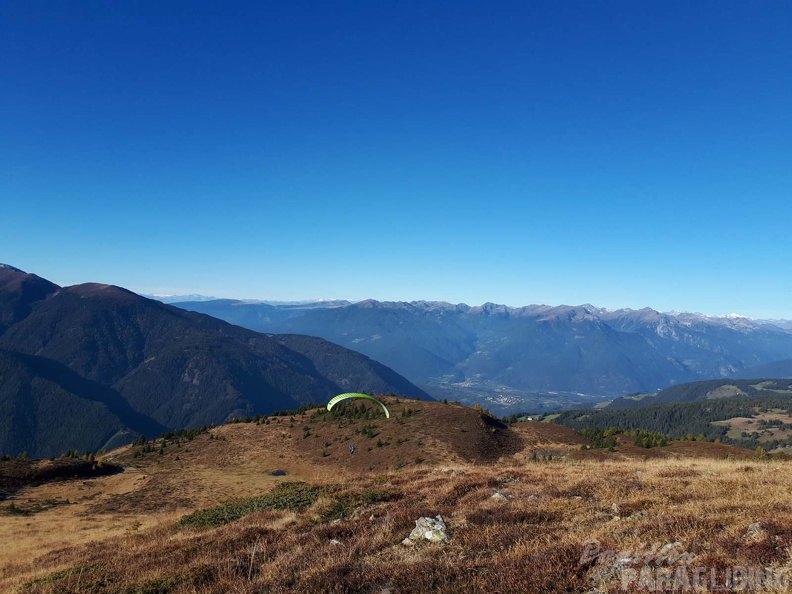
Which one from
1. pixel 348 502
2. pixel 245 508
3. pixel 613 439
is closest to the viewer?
pixel 348 502

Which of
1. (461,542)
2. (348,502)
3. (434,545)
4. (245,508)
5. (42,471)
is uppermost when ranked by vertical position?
(461,542)

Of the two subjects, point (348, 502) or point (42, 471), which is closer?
point (348, 502)

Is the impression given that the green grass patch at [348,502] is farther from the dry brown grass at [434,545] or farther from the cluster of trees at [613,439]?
the cluster of trees at [613,439]

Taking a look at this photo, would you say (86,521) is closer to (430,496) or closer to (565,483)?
(430,496)

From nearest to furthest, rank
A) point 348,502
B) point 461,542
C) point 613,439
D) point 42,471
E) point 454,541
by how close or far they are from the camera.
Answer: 1. point 461,542
2. point 454,541
3. point 348,502
4. point 42,471
5. point 613,439

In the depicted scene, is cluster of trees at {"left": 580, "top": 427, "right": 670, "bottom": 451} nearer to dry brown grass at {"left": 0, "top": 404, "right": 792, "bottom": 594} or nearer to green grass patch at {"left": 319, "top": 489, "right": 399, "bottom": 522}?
dry brown grass at {"left": 0, "top": 404, "right": 792, "bottom": 594}

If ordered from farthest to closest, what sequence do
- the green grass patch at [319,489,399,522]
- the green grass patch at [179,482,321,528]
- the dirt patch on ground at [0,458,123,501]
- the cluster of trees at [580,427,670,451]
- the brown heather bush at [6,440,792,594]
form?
the cluster of trees at [580,427,670,451], the dirt patch on ground at [0,458,123,501], the green grass patch at [179,482,321,528], the green grass patch at [319,489,399,522], the brown heather bush at [6,440,792,594]

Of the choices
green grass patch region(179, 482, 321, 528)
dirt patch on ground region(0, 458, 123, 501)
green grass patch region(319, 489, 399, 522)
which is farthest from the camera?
dirt patch on ground region(0, 458, 123, 501)

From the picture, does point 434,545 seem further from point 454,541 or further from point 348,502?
point 348,502

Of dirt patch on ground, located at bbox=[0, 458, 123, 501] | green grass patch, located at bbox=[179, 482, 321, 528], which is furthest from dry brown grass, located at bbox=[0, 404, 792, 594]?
dirt patch on ground, located at bbox=[0, 458, 123, 501]

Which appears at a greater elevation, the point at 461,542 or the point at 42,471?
the point at 461,542

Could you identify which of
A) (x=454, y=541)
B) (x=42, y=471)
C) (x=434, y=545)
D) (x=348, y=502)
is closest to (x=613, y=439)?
(x=348, y=502)

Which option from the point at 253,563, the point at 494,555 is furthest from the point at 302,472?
the point at 494,555
